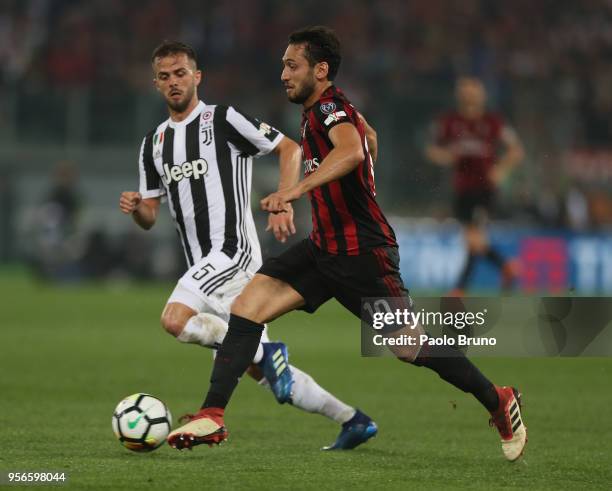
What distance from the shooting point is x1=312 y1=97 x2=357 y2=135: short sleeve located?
559cm

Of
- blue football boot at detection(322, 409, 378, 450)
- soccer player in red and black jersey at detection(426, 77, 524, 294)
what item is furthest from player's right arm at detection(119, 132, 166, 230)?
soccer player in red and black jersey at detection(426, 77, 524, 294)

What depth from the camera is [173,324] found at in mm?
6254

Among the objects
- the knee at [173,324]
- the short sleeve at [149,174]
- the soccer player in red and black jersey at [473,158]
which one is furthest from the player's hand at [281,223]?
the soccer player in red and black jersey at [473,158]

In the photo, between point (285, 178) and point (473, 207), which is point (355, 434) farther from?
point (473, 207)

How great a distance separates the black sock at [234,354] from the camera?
566 centimetres

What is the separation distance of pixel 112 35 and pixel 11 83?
2253 mm

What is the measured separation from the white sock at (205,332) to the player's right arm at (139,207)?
614 millimetres

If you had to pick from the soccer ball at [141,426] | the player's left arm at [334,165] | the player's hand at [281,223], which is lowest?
the soccer ball at [141,426]

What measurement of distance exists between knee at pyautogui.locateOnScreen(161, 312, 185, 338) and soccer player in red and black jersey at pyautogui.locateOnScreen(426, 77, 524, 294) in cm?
728

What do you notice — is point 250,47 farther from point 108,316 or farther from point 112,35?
point 108,316

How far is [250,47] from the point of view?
2270cm

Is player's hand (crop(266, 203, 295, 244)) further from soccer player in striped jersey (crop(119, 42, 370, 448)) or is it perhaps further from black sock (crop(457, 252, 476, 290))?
black sock (crop(457, 252, 476, 290))

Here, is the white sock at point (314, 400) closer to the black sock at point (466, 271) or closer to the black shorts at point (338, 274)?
the black shorts at point (338, 274)

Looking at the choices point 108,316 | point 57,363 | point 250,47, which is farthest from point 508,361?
point 250,47
